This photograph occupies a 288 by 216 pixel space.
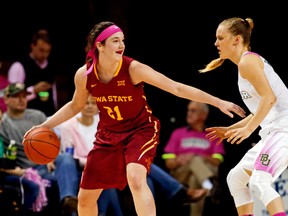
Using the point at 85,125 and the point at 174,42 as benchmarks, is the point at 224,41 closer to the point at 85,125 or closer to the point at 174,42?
the point at 85,125

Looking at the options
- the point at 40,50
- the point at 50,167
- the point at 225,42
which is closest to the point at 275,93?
the point at 225,42

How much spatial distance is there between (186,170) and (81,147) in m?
1.33

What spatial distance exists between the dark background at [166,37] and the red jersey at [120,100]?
331cm

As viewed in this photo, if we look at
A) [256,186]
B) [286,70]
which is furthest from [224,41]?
[286,70]

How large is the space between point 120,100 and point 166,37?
153 inches

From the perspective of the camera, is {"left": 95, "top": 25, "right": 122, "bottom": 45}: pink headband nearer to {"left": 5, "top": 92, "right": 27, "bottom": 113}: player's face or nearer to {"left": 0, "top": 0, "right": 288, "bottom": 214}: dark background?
{"left": 5, "top": 92, "right": 27, "bottom": 113}: player's face

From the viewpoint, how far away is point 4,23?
984cm

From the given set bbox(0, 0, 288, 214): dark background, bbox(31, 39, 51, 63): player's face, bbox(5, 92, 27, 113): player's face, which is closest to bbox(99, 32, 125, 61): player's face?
bbox(5, 92, 27, 113): player's face

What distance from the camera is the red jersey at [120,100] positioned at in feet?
19.2

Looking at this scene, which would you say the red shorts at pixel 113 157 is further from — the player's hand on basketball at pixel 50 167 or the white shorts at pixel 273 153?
the player's hand on basketball at pixel 50 167

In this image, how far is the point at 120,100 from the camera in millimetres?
5852

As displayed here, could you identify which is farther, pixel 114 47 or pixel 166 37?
pixel 166 37

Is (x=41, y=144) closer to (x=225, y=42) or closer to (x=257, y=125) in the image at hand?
(x=225, y=42)

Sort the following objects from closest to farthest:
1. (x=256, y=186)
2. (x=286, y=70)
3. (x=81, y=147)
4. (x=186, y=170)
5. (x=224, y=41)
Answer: (x=256, y=186) → (x=224, y=41) → (x=81, y=147) → (x=186, y=170) → (x=286, y=70)
